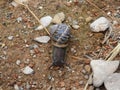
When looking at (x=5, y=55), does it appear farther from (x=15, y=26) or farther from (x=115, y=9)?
(x=115, y=9)

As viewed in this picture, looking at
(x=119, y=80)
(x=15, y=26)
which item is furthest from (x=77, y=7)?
(x=119, y=80)

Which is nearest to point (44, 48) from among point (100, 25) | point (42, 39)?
point (42, 39)

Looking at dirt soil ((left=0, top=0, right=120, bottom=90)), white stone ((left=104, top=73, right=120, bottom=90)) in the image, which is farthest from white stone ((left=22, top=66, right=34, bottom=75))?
white stone ((left=104, top=73, right=120, bottom=90))

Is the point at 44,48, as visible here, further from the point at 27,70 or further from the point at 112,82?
the point at 112,82

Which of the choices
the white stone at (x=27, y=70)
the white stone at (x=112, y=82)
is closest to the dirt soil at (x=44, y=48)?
the white stone at (x=27, y=70)

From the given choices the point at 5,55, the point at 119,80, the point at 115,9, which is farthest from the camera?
the point at 115,9

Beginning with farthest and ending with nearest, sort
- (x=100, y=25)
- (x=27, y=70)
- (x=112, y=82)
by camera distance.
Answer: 1. (x=100, y=25)
2. (x=27, y=70)
3. (x=112, y=82)
